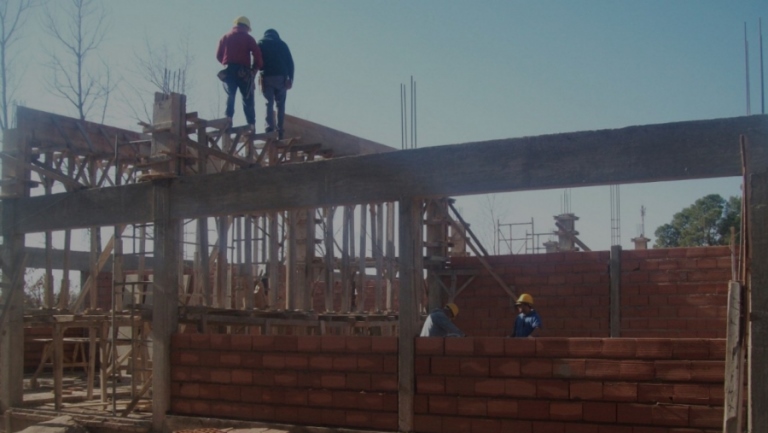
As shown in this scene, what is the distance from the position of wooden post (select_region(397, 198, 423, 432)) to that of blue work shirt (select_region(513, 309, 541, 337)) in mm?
2119

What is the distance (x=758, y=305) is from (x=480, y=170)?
2.87m

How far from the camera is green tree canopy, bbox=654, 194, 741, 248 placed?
33719 mm

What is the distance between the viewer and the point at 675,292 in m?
12.8

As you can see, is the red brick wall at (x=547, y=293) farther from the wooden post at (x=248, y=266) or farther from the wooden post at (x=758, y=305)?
the wooden post at (x=758, y=305)

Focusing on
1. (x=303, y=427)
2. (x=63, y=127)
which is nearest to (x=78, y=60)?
(x=63, y=127)

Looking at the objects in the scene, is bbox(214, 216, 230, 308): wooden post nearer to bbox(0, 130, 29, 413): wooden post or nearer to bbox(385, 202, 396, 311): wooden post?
bbox(0, 130, 29, 413): wooden post

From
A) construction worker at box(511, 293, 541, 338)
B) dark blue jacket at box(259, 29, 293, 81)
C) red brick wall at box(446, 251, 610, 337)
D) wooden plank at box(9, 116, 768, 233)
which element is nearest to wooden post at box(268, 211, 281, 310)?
dark blue jacket at box(259, 29, 293, 81)

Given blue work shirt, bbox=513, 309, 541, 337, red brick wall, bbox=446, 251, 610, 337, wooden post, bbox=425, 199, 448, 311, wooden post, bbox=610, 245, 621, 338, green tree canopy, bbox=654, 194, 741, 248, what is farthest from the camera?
green tree canopy, bbox=654, 194, 741, 248

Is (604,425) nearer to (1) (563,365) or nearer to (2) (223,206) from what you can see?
(1) (563,365)

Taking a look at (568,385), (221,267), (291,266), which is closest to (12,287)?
(221,267)

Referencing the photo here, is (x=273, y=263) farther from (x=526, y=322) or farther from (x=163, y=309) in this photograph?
(x=526, y=322)

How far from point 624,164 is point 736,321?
2.45 m

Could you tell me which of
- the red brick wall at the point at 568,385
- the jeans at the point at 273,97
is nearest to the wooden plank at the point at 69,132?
the jeans at the point at 273,97

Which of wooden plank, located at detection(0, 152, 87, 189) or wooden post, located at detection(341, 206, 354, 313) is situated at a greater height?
wooden plank, located at detection(0, 152, 87, 189)
